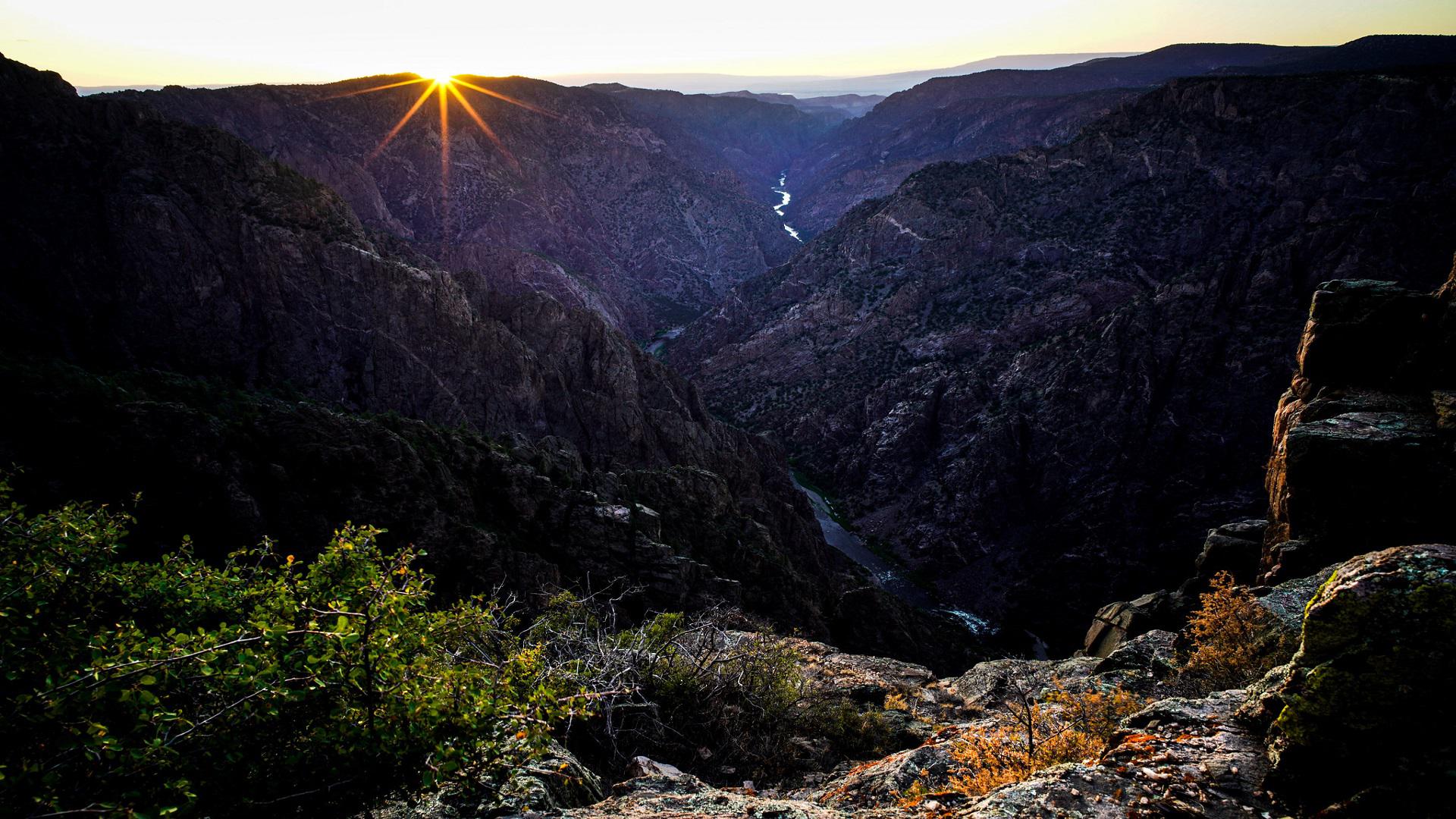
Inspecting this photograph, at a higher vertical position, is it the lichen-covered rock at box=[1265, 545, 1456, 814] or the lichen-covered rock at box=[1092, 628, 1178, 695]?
the lichen-covered rock at box=[1265, 545, 1456, 814]

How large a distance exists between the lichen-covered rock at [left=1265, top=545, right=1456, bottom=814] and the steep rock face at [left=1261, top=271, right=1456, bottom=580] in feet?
24.7

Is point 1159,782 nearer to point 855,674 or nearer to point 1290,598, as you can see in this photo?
point 1290,598

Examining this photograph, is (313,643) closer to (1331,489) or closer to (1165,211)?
(1331,489)

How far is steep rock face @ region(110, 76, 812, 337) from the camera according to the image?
85.9 metres

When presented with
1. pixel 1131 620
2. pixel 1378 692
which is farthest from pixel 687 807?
pixel 1131 620

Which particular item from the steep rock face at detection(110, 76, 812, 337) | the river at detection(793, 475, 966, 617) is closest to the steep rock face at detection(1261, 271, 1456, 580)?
the river at detection(793, 475, 966, 617)

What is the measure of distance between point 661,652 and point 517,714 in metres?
6.62

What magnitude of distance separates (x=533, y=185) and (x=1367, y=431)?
115 m

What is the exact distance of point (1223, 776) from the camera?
6.05 meters

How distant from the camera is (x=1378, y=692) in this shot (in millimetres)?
5176

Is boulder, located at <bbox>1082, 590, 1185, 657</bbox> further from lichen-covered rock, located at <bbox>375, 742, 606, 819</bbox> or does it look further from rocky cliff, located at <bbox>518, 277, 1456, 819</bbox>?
lichen-covered rock, located at <bbox>375, 742, 606, 819</bbox>

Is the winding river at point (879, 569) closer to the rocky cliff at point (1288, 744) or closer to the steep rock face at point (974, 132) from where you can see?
the rocky cliff at point (1288, 744)

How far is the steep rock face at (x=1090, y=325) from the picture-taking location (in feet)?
163

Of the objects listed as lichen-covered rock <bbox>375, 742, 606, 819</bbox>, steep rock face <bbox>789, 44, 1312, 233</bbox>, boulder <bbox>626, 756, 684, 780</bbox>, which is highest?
steep rock face <bbox>789, 44, 1312, 233</bbox>
